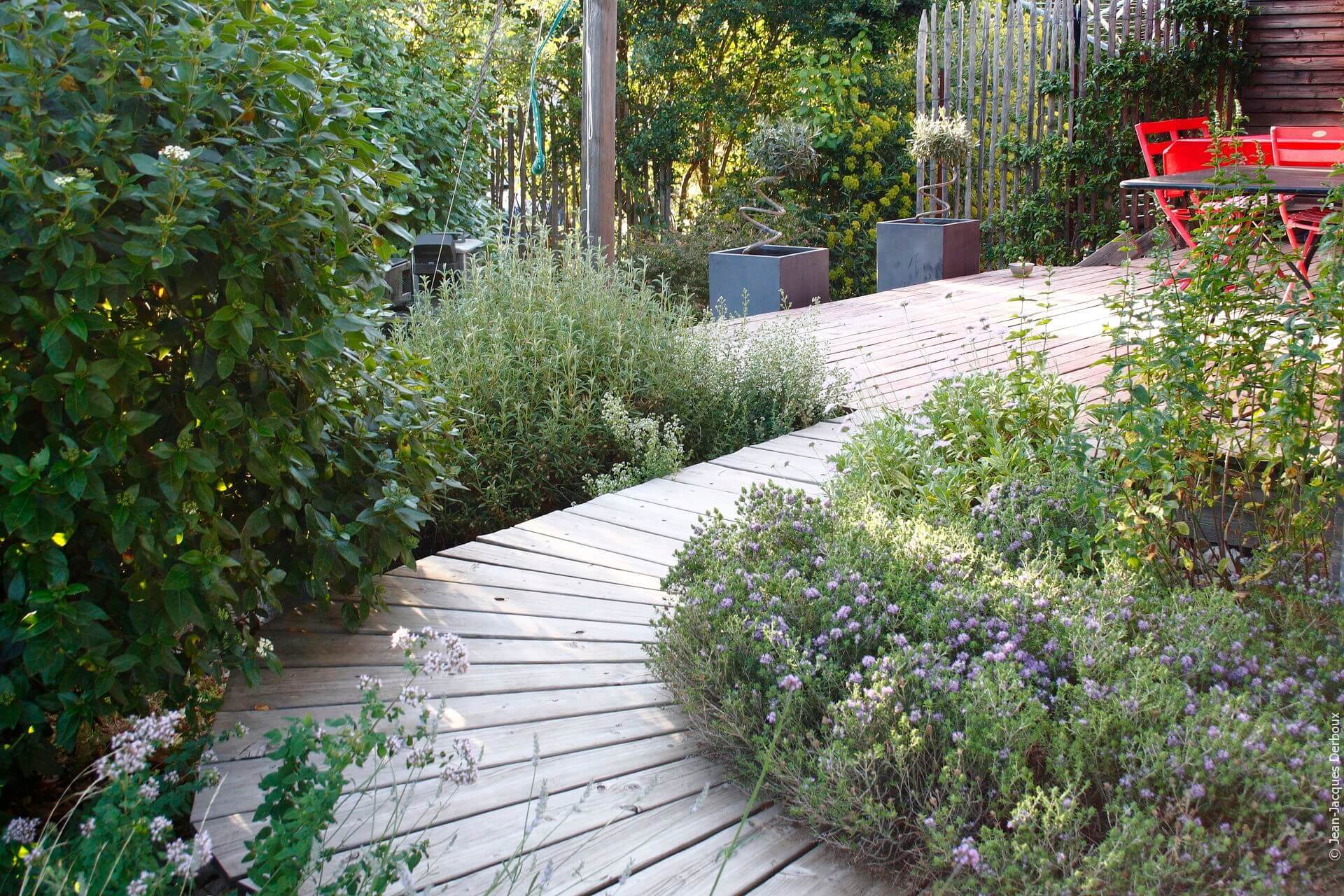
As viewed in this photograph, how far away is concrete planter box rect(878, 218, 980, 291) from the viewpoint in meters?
8.28

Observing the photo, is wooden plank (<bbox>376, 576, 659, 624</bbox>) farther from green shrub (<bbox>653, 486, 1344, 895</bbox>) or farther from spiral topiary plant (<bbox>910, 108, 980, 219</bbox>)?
spiral topiary plant (<bbox>910, 108, 980, 219</bbox>)

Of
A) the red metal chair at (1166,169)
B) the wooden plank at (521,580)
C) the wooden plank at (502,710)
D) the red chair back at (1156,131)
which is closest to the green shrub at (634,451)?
the wooden plank at (521,580)

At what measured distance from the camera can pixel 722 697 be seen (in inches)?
82.6

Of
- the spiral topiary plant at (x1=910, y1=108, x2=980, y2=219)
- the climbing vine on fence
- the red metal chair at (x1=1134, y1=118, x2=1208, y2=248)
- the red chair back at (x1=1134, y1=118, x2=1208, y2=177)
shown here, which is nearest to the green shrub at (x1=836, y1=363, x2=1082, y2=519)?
the red metal chair at (x1=1134, y1=118, x2=1208, y2=248)

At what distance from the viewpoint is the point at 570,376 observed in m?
4.09

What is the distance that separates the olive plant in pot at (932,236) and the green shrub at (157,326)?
257 inches

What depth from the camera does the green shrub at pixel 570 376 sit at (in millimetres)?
3957

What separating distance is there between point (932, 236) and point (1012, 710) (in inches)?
271

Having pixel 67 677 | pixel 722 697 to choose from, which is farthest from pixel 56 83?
pixel 722 697

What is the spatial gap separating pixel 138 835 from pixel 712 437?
10.3ft

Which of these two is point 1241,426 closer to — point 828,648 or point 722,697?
point 828,648

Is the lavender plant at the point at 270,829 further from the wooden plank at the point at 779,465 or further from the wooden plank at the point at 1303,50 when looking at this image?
the wooden plank at the point at 1303,50

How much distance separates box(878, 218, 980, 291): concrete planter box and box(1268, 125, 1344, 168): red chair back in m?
2.20

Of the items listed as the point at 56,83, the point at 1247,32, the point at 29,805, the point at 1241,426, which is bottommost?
the point at 29,805
